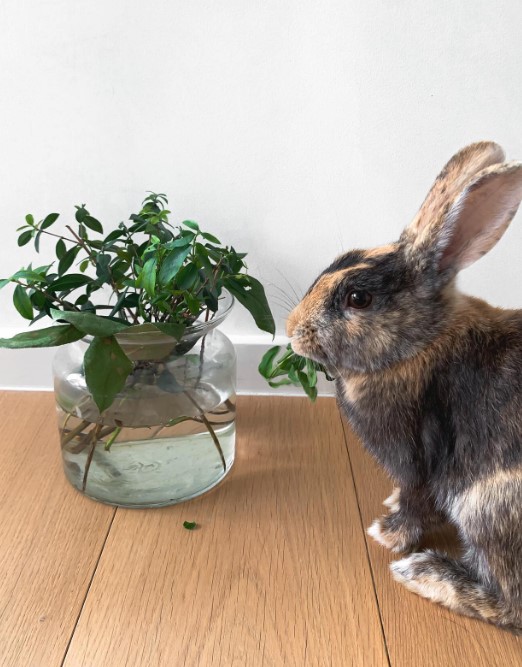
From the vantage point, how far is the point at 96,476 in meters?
0.94

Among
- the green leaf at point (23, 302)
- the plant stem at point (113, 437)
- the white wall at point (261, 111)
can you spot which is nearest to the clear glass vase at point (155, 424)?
the plant stem at point (113, 437)

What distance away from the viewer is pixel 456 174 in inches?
30.1

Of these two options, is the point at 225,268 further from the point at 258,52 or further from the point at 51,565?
the point at 51,565

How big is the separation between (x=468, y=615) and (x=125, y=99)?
77cm

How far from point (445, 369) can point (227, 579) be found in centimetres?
34

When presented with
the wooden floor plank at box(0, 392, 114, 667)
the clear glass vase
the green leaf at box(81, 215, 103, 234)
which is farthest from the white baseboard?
the green leaf at box(81, 215, 103, 234)

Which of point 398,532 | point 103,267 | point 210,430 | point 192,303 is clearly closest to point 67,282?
point 103,267

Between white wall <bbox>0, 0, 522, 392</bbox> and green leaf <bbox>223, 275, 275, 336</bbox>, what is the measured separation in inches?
7.3

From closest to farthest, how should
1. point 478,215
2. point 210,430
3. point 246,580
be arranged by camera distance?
point 478,215, point 246,580, point 210,430

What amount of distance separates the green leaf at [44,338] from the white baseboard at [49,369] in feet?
1.37

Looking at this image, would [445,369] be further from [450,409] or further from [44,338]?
[44,338]

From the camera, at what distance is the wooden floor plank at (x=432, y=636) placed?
744 mm

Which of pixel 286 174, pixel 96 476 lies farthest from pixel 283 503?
pixel 286 174

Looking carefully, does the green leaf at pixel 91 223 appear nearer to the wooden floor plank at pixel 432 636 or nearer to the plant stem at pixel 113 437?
the plant stem at pixel 113 437
